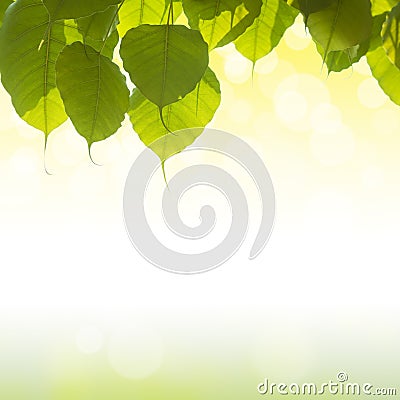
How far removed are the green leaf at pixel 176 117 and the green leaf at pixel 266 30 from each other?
0.07ft

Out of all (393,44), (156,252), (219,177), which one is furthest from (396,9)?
(219,177)

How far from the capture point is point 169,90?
0.17 metres

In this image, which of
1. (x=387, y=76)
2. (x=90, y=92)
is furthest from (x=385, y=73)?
(x=90, y=92)

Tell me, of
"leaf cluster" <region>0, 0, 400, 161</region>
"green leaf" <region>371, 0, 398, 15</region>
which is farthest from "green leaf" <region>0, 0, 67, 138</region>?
"green leaf" <region>371, 0, 398, 15</region>

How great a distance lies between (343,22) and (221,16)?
0.04 metres

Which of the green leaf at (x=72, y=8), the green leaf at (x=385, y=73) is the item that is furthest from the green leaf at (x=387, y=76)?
the green leaf at (x=72, y=8)

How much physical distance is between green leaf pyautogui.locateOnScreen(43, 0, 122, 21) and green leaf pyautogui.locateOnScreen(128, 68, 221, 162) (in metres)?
0.04

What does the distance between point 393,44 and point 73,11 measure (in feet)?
Answer: 0.32

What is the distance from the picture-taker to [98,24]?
0.59 feet

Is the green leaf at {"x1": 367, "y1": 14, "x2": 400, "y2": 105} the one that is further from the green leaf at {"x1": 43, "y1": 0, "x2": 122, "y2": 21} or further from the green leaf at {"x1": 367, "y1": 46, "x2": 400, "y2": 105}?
the green leaf at {"x1": 43, "y1": 0, "x2": 122, "y2": 21}

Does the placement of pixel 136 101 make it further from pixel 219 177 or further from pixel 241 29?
pixel 219 177

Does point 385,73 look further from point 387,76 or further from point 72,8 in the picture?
point 72,8

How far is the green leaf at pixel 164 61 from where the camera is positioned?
0.17 m

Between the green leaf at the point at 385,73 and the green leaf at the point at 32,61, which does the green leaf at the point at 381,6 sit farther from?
the green leaf at the point at 32,61
